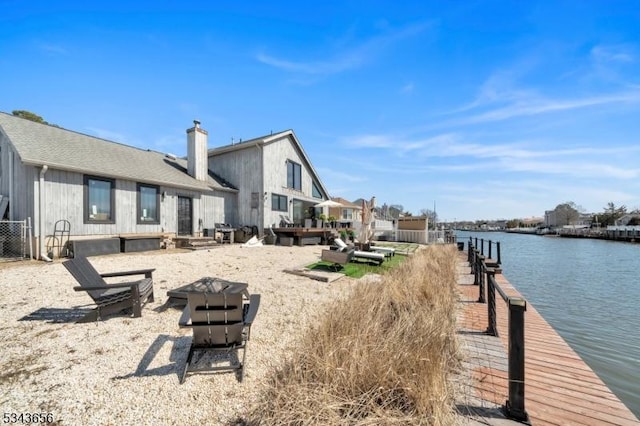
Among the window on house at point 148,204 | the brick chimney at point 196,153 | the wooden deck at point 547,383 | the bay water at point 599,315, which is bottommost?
the bay water at point 599,315

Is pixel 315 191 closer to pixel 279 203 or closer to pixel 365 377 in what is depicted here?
pixel 279 203

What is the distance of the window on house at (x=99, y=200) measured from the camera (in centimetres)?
1073

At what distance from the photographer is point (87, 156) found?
1146 centimetres

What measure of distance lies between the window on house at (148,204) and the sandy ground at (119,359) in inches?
249

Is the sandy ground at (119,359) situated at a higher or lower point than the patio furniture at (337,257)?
lower

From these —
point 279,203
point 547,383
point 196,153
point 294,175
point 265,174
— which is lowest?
point 547,383

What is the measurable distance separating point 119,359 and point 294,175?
17.7m

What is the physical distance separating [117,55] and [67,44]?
146cm

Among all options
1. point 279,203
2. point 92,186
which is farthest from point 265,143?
point 92,186

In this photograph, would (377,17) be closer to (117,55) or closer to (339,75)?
(339,75)

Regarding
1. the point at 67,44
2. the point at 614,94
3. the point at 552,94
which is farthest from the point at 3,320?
the point at 614,94

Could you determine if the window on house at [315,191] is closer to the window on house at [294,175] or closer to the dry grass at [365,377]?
the window on house at [294,175]

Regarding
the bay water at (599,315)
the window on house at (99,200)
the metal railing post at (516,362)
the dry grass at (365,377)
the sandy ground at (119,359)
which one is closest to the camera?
the dry grass at (365,377)

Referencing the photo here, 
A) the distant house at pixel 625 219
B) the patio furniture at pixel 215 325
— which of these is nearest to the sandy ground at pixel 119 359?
the patio furniture at pixel 215 325
